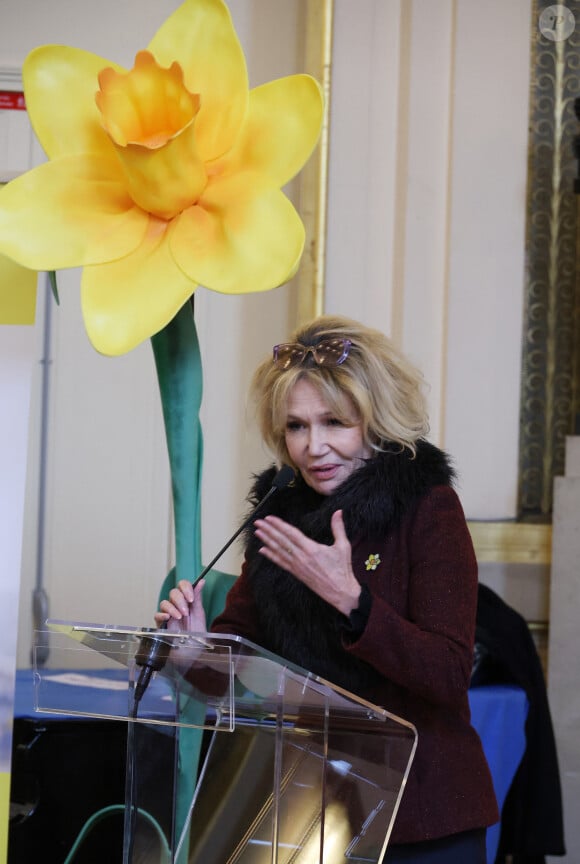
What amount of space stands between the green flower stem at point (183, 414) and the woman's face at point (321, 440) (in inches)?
6.3

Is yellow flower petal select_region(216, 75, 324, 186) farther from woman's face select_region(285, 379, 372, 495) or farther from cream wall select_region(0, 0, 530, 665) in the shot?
cream wall select_region(0, 0, 530, 665)

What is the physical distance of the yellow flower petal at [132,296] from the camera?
1.43m

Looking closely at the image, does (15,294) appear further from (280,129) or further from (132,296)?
(280,129)

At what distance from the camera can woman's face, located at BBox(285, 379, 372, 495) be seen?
1.64 metres

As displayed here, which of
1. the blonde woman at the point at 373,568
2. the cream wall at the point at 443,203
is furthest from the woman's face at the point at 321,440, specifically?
the cream wall at the point at 443,203

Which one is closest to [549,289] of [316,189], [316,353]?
[316,189]

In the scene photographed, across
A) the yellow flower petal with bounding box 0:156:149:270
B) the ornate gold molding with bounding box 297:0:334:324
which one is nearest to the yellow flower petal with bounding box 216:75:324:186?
the yellow flower petal with bounding box 0:156:149:270

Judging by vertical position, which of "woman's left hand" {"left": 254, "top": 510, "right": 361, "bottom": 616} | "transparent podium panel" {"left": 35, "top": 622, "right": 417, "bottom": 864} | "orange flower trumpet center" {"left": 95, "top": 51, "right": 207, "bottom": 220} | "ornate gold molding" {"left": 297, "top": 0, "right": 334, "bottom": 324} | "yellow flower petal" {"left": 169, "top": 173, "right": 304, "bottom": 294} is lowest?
"transparent podium panel" {"left": 35, "top": 622, "right": 417, "bottom": 864}

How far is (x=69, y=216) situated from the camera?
152 centimetres

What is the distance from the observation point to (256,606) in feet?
5.54

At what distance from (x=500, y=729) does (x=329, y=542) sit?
117cm

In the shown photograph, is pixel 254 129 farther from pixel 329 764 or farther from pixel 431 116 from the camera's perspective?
pixel 431 116

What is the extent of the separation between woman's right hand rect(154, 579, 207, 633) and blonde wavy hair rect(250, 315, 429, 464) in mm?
296

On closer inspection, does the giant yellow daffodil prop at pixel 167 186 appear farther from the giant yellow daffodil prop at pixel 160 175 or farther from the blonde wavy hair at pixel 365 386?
the blonde wavy hair at pixel 365 386
